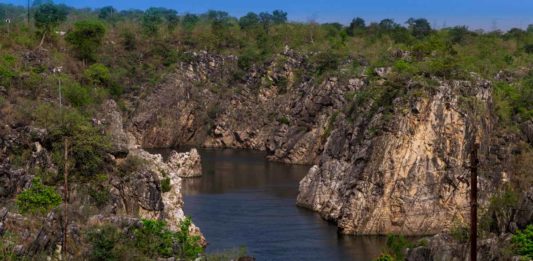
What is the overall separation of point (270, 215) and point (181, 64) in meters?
54.8

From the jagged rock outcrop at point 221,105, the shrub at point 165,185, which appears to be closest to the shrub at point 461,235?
the shrub at point 165,185

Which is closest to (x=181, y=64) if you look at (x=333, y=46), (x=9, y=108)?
(x=333, y=46)

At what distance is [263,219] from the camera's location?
2566 inches

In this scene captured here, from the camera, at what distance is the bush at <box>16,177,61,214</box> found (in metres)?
45.4

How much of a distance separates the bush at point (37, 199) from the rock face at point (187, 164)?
3792 cm

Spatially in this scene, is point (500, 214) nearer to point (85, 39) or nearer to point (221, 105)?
point (85, 39)

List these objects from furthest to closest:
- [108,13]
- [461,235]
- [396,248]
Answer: [108,13] < [396,248] < [461,235]

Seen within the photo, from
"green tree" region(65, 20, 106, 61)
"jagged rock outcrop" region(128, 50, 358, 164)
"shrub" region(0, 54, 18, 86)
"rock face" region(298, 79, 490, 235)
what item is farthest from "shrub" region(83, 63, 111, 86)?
"rock face" region(298, 79, 490, 235)

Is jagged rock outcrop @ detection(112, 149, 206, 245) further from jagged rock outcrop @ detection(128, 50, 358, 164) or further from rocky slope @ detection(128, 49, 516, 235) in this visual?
jagged rock outcrop @ detection(128, 50, 358, 164)

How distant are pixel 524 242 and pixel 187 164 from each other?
4955 centimetres

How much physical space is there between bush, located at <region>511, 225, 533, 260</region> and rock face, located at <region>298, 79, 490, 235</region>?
21.5 metres

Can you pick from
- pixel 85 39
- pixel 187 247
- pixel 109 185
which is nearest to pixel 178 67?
pixel 85 39

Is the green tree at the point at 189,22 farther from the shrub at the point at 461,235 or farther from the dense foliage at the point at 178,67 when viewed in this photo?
the shrub at the point at 461,235

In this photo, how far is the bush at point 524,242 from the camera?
40.4 metres
